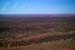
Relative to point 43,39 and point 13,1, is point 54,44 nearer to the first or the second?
point 43,39

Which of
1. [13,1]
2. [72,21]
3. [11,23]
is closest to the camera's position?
[13,1]

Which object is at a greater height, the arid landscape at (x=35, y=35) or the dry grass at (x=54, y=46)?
the arid landscape at (x=35, y=35)

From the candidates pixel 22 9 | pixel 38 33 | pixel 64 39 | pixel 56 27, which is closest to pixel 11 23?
pixel 22 9

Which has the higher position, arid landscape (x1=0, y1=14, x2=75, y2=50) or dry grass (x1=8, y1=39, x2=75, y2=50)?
arid landscape (x1=0, y1=14, x2=75, y2=50)

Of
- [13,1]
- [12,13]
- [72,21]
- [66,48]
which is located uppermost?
[13,1]

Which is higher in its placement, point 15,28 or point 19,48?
point 15,28

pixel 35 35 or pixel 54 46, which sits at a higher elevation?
pixel 35 35

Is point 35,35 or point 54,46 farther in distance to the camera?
point 35,35

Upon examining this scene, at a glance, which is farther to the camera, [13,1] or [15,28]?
[15,28]
